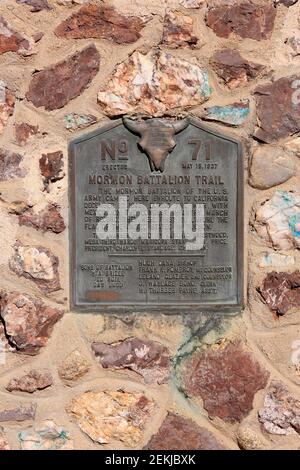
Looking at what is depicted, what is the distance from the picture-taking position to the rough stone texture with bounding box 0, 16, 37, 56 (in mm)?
2473

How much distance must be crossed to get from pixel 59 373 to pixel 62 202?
68 centimetres

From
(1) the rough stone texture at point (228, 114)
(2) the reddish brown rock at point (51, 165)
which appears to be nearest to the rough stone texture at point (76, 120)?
(2) the reddish brown rock at point (51, 165)

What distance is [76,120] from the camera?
2.51 metres

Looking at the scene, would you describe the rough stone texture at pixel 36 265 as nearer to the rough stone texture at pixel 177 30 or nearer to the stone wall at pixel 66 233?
the stone wall at pixel 66 233

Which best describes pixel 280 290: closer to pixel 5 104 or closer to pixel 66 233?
pixel 66 233

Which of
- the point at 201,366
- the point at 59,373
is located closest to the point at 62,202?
the point at 59,373

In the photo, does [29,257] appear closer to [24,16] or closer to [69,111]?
[69,111]

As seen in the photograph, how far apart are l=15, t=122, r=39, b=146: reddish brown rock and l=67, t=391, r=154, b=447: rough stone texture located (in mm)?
1034

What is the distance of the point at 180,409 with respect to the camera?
256 cm

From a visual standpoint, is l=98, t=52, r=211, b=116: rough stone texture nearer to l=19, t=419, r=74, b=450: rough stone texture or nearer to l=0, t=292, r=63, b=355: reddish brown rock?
l=0, t=292, r=63, b=355: reddish brown rock

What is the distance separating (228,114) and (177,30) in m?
0.38

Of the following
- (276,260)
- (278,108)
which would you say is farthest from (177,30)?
(276,260)

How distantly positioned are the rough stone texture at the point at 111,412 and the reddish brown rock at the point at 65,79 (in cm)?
116

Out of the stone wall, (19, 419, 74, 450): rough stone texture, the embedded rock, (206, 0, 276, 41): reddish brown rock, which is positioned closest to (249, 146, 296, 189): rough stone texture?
the stone wall
